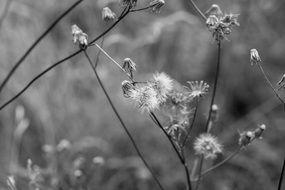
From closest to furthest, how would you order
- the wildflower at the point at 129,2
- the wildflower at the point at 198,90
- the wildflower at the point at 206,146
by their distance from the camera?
the wildflower at the point at 129,2
the wildflower at the point at 198,90
the wildflower at the point at 206,146

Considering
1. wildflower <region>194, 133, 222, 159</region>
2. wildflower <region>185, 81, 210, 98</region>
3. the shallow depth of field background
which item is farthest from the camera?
the shallow depth of field background

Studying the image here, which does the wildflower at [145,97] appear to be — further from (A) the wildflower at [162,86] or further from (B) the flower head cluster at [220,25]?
(B) the flower head cluster at [220,25]

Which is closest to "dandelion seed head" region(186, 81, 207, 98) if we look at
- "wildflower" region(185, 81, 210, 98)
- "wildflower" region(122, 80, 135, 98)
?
"wildflower" region(185, 81, 210, 98)

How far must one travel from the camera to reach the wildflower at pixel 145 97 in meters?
1.45

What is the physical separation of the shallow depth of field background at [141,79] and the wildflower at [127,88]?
4.73ft

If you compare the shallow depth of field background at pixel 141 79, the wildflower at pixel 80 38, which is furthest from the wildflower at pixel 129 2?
the shallow depth of field background at pixel 141 79

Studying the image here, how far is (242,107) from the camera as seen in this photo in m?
3.80

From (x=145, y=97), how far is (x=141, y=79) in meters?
1.90

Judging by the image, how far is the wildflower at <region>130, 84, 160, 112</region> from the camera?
1446 millimetres

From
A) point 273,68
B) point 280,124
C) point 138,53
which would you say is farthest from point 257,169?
point 138,53

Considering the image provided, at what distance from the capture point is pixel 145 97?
146 centimetres

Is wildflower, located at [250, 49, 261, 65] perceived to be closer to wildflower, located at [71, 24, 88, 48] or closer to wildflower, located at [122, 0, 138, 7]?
wildflower, located at [122, 0, 138, 7]

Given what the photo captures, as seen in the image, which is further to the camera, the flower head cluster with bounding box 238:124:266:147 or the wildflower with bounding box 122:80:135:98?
the flower head cluster with bounding box 238:124:266:147

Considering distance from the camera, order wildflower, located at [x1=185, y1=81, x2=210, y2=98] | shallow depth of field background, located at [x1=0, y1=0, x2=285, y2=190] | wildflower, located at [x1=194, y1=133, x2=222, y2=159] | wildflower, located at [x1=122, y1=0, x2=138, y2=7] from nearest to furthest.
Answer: wildflower, located at [x1=122, y1=0, x2=138, y2=7] → wildflower, located at [x1=185, y1=81, x2=210, y2=98] → wildflower, located at [x1=194, y1=133, x2=222, y2=159] → shallow depth of field background, located at [x1=0, y1=0, x2=285, y2=190]
